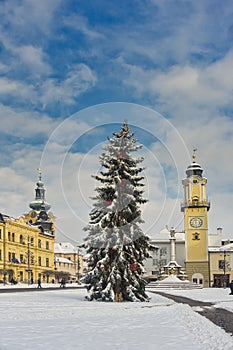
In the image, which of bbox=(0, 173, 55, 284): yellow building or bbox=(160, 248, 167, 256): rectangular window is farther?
bbox=(160, 248, 167, 256): rectangular window

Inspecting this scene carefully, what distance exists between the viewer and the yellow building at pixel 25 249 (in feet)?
308

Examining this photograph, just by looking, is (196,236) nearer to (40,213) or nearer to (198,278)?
(198,278)

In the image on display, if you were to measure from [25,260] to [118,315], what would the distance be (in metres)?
82.5

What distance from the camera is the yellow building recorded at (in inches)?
3691

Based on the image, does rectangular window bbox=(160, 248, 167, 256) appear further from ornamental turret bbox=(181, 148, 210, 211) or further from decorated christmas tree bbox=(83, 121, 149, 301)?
decorated christmas tree bbox=(83, 121, 149, 301)

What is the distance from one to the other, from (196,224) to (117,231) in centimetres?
7834

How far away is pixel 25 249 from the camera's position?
104000 mm

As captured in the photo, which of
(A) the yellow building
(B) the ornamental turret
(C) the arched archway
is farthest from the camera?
(B) the ornamental turret

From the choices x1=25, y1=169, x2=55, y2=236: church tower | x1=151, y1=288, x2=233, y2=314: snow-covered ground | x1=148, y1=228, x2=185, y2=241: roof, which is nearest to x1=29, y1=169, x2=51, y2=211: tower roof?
x1=25, y1=169, x2=55, y2=236: church tower

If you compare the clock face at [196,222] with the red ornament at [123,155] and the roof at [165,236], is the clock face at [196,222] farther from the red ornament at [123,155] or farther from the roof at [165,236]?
the red ornament at [123,155]

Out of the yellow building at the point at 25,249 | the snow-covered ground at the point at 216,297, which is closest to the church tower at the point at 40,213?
the yellow building at the point at 25,249

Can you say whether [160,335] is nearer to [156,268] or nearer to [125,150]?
[125,150]

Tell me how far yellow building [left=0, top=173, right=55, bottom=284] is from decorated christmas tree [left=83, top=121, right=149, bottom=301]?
169 feet

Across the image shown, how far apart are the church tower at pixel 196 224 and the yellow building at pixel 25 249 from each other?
102 feet
